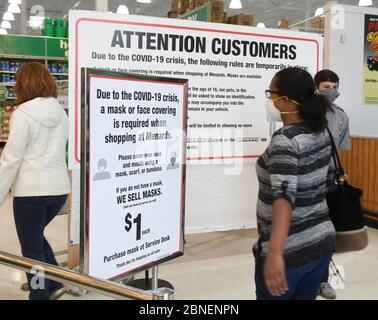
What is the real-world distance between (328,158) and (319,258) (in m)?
0.39

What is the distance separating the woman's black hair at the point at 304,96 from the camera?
6.00ft

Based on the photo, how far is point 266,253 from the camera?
185 centimetres

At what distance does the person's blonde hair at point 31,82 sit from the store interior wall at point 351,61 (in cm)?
384

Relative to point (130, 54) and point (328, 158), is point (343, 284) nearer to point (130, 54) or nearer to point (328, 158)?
point (328, 158)

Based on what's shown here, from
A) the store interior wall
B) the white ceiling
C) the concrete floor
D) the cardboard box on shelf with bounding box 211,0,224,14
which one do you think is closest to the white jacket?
the concrete floor

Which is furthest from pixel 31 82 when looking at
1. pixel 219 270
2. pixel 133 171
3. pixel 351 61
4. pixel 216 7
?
pixel 351 61

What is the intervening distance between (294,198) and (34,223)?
166cm

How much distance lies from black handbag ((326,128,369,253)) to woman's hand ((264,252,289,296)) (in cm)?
60

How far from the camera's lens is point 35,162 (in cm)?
276

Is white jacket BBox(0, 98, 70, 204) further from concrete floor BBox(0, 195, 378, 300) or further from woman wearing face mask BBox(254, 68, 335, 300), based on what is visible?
woman wearing face mask BBox(254, 68, 335, 300)

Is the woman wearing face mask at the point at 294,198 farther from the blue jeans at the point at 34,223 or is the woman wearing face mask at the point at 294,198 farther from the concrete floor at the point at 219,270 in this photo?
the concrete floor at the point at 219,270

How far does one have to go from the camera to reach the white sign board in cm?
208

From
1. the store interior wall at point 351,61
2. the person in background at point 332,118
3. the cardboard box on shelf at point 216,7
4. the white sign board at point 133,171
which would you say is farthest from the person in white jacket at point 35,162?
the store interior wall at point 351,61
